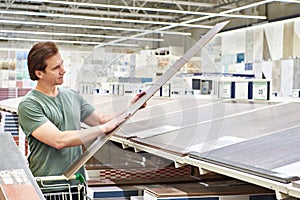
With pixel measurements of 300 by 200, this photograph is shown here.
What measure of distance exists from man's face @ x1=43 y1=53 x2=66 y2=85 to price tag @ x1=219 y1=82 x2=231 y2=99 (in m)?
1.94

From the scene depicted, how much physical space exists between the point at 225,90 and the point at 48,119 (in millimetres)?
2062

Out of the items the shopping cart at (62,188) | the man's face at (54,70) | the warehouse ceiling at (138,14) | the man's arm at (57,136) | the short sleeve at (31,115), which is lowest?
the shopping cart at (62,188)

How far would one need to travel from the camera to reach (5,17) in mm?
18781

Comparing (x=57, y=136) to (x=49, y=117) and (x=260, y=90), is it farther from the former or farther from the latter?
(x=260, y=90)

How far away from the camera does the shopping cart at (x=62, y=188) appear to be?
2176 millimetres

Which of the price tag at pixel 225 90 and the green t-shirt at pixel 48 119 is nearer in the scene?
the green t-shirt at pixel 48 119

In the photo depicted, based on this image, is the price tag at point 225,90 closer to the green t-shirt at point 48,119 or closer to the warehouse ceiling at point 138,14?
the green t-shirt at point 48,119

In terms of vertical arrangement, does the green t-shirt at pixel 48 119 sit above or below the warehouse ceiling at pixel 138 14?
below

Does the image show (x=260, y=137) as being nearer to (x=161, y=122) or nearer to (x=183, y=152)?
(x=183, y=152)

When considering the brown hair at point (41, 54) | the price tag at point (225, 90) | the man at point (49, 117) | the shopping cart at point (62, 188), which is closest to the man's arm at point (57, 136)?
the man at point (49, 117)

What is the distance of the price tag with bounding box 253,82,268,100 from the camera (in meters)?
3.65

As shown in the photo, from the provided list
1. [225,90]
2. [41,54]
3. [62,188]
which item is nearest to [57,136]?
[62,188]

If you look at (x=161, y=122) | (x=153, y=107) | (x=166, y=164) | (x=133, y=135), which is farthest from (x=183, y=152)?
(x=153, y=107)

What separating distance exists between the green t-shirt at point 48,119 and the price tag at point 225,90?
179 centimetres
